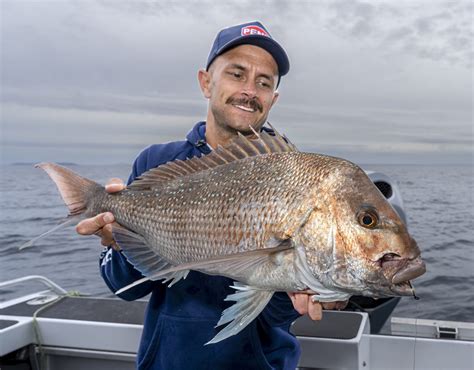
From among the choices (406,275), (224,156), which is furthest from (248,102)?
(406,275)

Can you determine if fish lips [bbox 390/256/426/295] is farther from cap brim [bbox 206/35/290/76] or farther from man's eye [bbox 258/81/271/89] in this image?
cap brim [bbox 206/35/290/76]

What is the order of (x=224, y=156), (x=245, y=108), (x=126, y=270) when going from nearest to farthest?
(x=224, y=156)
(x=126, y=270)
(x=245, y=108)

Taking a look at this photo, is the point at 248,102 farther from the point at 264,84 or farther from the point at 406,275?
the point at 406,275

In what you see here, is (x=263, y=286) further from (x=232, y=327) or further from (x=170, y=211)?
(x=170, y=211)

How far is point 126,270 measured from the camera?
112 inches

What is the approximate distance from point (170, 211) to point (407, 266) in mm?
1172

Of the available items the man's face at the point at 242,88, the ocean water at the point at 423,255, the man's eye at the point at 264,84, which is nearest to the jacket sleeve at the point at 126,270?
the man's face at the point at 242,88

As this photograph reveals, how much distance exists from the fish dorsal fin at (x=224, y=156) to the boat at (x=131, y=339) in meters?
1.99

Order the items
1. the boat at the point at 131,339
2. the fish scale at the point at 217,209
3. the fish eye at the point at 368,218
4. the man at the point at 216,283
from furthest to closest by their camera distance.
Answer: the boat at the point at 131,339 → the man at the point at 216,283 → the fish scale at the point at 217,209 → the fish eye at the point at 368,218

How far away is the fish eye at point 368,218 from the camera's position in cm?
184

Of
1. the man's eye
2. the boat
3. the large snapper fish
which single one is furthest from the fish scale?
the boat

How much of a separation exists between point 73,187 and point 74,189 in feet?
0.04

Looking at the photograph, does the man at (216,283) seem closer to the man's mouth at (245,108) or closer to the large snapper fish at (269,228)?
the man's mouth at (245,108)

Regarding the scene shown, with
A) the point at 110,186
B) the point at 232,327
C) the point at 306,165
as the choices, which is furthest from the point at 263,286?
the point at 110,186
